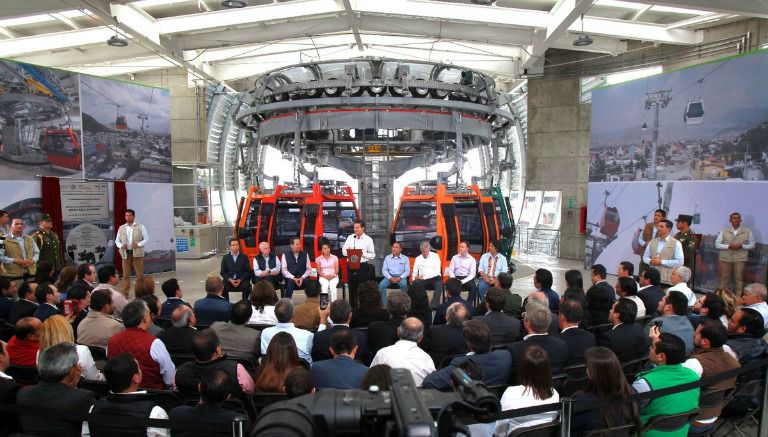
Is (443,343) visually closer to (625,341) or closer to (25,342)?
(625,341)

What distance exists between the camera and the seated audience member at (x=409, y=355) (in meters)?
3.56

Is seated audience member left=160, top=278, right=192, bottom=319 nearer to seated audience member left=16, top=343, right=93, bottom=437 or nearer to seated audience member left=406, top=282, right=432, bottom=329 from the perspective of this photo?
seated audience member left=16, top=343, right=93, bottom=437

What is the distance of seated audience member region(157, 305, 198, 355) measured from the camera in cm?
403

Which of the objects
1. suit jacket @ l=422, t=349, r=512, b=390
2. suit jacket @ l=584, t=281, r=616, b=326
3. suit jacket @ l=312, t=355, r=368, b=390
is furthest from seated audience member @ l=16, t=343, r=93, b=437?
suit jacket @ l=584, t=281, r=616, b=326

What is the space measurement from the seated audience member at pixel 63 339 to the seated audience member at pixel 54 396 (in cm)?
74

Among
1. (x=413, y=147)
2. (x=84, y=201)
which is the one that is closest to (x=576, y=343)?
(x=84, y=201)

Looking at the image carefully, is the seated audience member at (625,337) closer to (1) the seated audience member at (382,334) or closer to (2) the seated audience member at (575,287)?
(2) the seated audience member at (575,287)

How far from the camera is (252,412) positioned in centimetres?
333

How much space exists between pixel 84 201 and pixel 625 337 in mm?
10944

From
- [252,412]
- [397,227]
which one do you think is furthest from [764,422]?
[397,227]

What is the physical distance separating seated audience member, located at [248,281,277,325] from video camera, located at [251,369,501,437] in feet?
11.7

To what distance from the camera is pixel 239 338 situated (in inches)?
164

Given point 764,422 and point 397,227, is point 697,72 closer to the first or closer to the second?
point 397,227

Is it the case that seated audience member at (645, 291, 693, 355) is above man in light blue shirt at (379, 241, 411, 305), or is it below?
above
